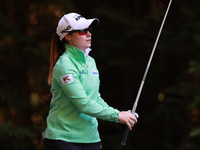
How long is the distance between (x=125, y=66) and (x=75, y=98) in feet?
12.6

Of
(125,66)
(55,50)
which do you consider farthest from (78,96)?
(125,66)

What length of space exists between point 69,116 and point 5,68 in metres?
3.88

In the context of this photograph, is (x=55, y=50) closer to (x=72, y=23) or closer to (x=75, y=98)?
(x=72, y=23)

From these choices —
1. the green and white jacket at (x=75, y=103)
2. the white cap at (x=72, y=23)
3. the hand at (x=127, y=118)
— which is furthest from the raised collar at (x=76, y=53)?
the hand at (x=127, y=118)

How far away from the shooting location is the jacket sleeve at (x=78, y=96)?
2.06 m

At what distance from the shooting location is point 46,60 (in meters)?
5.40

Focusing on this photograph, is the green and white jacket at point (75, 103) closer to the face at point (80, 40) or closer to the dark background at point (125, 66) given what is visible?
the face at point (80, 40)

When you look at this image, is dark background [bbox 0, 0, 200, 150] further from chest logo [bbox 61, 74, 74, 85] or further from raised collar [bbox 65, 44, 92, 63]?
chest logo [bbox 61, 74, 74, 85]

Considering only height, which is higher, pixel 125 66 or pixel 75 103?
pixel 75 103

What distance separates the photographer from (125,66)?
5848mm

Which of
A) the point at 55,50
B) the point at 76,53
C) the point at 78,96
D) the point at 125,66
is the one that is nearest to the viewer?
the point at 78,96

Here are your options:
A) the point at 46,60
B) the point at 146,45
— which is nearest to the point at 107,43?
the point at 146,45

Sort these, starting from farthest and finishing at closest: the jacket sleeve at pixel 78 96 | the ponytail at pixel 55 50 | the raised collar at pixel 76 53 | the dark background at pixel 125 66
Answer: the dark background at pixel 125 66, the ponytail at pixel 55 50, the raised collar at pixel 76 53, the jacket sleeve at pixel 78 96

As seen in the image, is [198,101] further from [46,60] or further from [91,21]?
[91,21]
